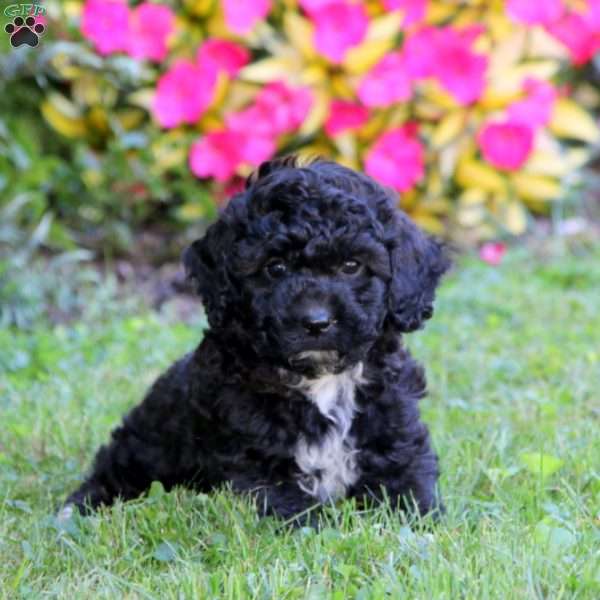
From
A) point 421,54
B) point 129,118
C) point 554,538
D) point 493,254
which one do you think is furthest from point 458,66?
point 554,538

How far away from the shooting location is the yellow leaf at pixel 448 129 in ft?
26.2

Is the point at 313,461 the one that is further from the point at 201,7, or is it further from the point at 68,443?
the point at 201,7

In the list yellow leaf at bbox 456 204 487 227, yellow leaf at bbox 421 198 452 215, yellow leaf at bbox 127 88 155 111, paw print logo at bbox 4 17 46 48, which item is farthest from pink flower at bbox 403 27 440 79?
paw print logo at bbox 4 17 46 48

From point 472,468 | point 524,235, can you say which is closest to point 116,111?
point 524,235

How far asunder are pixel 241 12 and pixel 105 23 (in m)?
0.88

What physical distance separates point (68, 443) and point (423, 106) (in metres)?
4.24

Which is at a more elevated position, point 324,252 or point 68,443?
point 324,252

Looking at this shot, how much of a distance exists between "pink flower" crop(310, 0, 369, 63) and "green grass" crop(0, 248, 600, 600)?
207 cm

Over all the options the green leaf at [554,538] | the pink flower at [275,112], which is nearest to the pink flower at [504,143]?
the pink flower at [275,112]

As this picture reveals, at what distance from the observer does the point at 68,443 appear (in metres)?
4.68

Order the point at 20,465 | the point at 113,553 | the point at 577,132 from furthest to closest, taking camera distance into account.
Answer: the point at 577,132 < the point at 20,465 < the point at 113,553

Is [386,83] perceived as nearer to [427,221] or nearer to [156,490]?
[427,221]

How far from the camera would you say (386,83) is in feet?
25.1

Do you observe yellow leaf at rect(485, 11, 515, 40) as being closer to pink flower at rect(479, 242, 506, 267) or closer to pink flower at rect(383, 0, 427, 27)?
pink flower at rect(383, 0, 427, 27)
